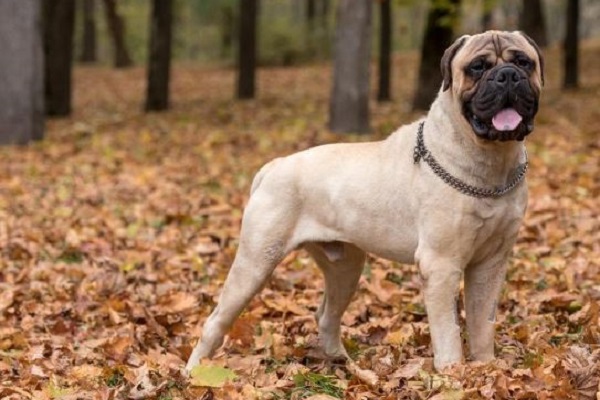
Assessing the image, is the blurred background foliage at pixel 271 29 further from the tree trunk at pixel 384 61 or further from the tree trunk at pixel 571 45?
the tree trunk at pixel 571 45

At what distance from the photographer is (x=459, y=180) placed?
458 centimetres

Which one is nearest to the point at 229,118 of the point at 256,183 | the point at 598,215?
the point at 598,215

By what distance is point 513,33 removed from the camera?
4.57 meters

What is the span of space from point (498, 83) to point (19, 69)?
1249 cm

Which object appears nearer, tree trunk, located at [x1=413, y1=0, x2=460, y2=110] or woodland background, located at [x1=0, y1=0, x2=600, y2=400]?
woodland background, located at [x1=0, y1=0, x2=600, y2=400]

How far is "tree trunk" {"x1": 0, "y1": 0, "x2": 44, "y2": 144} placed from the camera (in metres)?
15.3

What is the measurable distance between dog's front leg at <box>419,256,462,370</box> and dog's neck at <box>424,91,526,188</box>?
16.5 inches

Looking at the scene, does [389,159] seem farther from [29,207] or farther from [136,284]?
[29,207]

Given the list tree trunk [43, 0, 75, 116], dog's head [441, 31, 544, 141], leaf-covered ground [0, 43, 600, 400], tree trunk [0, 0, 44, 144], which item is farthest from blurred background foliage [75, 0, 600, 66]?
dog's head [441, 31, 544, 141]

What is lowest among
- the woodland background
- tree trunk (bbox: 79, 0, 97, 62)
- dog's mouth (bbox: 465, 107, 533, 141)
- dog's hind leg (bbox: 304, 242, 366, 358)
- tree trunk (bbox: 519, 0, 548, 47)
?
tree trunk (bbox: 79, 0, 97, 62)

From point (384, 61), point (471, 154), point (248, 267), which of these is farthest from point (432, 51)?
point (471, 154)

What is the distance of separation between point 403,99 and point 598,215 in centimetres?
1294

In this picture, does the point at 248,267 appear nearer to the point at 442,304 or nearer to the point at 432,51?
the point at 442,304

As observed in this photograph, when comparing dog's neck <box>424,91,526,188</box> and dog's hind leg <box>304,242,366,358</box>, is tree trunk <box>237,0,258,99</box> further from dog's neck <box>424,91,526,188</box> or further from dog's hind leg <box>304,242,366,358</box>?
dog's neck <box>424,91,526,188</box>
